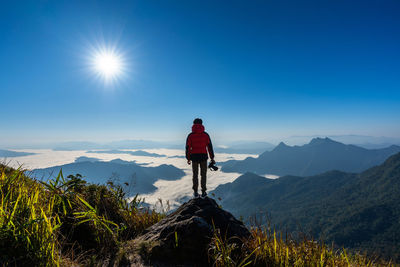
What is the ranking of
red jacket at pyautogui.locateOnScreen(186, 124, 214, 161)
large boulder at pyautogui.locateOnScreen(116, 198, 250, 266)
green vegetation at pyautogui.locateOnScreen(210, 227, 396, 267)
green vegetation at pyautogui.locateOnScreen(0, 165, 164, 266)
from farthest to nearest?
red jacket at pyautogui.locateOnScreen(186, 124, 214, 161) < large boulder at pyautogui.locateOnScreen(116, 198, 250, 266) < green vegetation at pyautogui.locateOnScreen(210, 227, 396, 267) < green vegetation at pyautogui.locateOnScreen(0, 165, 164, 266)

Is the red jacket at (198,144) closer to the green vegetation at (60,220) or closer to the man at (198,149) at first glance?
the man at (198,149)

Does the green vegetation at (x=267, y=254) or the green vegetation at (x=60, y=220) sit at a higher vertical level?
the green vegetation at (x=60, y=220)

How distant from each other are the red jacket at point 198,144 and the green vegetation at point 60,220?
3.60 meters

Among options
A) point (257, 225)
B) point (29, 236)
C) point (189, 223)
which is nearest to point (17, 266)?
point (29, 236)

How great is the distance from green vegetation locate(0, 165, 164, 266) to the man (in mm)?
3406

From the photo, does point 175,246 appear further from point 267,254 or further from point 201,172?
point 201,172

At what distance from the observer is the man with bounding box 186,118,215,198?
923cm

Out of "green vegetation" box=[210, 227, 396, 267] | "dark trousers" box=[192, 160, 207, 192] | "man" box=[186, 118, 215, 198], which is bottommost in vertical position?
"green vegetation" box=[210, 227, 396, 267]

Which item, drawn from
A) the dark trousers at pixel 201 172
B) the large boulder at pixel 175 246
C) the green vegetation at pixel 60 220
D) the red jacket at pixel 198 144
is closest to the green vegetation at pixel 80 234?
the green vegetation at pixel 60 220

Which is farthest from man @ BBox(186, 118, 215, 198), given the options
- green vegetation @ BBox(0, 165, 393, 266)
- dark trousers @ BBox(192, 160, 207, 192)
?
green vegetation @ BBox(0, 165, 393, 266)

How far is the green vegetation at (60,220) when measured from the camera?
8.39 feet

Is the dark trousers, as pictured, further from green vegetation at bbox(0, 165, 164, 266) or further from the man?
green vegetation at bbox(0, 165, 164, 266)

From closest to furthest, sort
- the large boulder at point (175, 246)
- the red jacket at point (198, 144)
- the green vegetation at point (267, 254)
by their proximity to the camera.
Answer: the green vegetation at point (267, 254), the large boulder at point (175, 246), the red jacket at point (198, 144)

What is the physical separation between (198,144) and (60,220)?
6117mm
